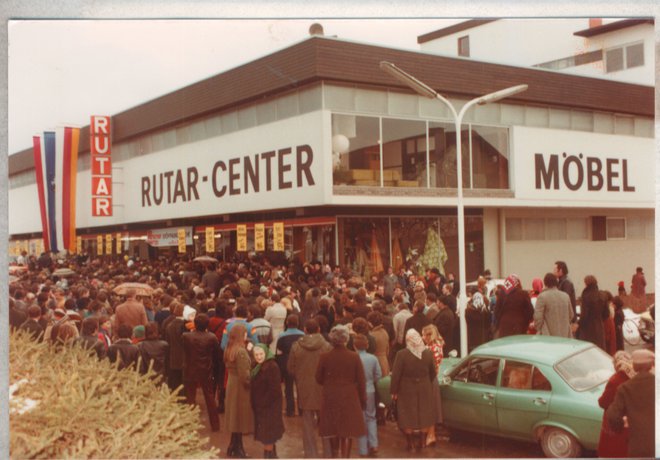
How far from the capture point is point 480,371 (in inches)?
294

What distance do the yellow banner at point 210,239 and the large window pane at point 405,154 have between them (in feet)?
9.60

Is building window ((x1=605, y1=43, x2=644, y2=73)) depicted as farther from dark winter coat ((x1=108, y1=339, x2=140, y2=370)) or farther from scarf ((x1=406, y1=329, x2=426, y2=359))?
dark winter coat ((x1=108, y1=339, x2=140, y2=370))

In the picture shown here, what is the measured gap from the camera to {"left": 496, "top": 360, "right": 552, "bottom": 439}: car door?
22.4 ft

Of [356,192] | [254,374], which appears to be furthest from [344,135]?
[254,374]

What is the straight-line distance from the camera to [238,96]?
10250 millimetres

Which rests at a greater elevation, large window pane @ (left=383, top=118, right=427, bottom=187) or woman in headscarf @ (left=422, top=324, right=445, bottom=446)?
large window pane @ (left=383, top=118, right=427, bottom=187)

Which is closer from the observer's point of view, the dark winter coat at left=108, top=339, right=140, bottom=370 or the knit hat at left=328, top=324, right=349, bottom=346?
the knit hat at left=328, top=324, right=349, bottom=346

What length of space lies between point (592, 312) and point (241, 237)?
17.6 feet

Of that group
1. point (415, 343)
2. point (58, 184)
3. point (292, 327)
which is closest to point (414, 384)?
point (415, 343)

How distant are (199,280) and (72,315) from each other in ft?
6.13

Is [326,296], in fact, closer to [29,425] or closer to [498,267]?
[498,267]

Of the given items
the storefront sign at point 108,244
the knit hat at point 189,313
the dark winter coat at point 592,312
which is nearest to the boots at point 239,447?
the knit hat at point 189,313

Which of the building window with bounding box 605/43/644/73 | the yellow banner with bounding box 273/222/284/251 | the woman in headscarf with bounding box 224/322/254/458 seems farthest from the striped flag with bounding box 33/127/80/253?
the building window with bounding box 605/43/644/73

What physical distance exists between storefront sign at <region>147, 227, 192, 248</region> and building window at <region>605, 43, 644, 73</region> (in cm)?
702
